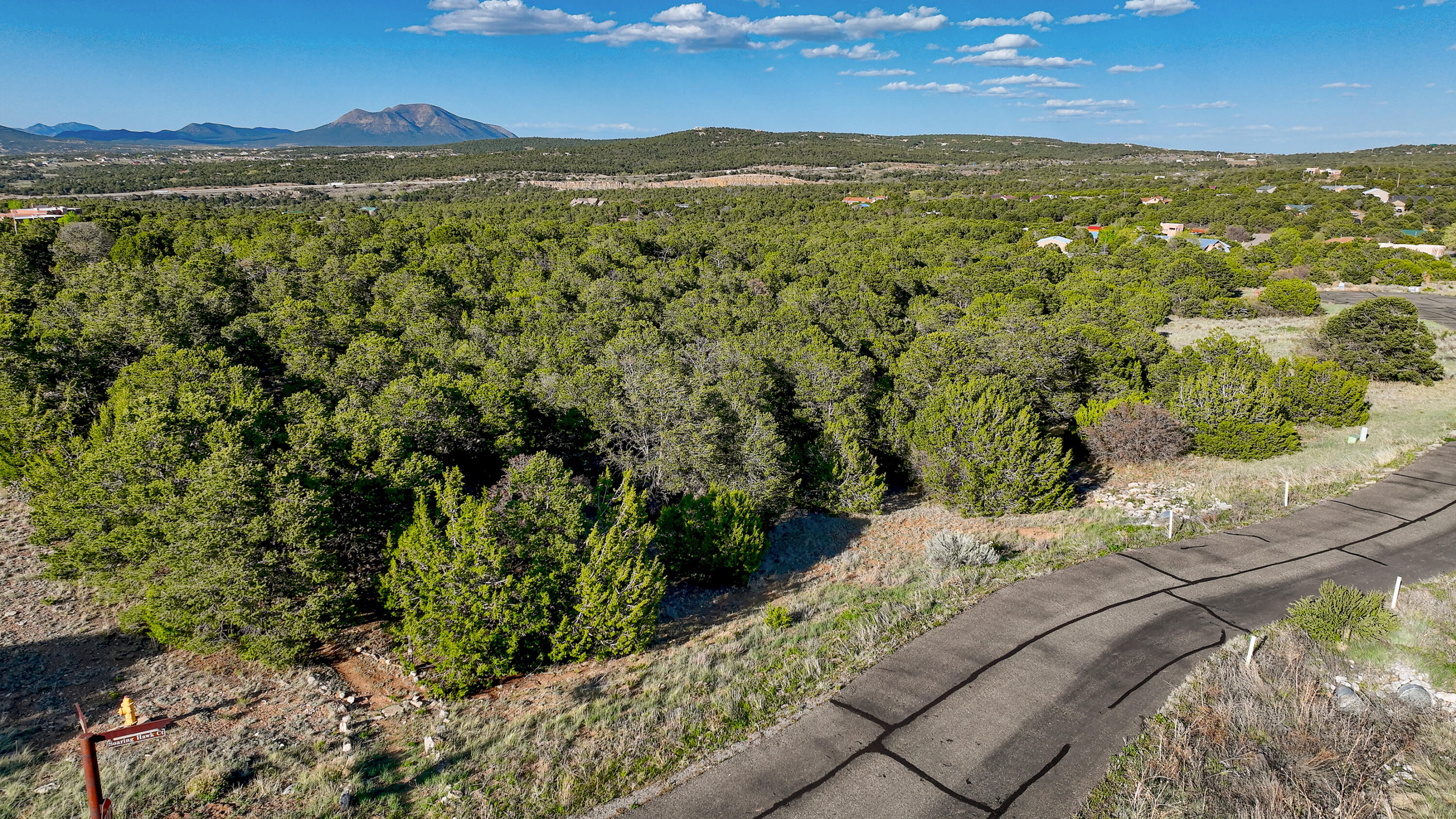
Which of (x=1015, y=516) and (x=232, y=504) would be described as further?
(x=1015, y=516)

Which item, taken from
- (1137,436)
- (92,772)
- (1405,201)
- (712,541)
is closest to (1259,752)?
(712,541)

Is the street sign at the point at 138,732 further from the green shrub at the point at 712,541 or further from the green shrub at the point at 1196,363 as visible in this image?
the green shrub at the point at 1196,363

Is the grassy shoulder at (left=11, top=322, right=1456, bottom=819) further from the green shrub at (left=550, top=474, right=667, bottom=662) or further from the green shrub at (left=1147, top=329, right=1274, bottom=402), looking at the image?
the green shrub at (left=1147, top=329, right=1274, bottom=402)

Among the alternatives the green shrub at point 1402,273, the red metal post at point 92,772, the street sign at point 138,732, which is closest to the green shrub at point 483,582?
the red metal post at point 92,772

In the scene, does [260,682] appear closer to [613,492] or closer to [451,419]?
[451,419]

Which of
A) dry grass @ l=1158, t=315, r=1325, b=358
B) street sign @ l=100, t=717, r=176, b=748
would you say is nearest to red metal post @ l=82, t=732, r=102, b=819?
street sign @ l=100, t=717, r=176, b=748

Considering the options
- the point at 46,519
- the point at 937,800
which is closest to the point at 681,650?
the point at 937,800
